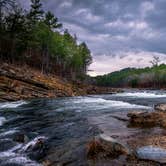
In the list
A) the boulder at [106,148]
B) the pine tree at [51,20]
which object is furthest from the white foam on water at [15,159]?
the pine tree at [51,20]

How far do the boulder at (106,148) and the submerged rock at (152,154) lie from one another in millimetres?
427

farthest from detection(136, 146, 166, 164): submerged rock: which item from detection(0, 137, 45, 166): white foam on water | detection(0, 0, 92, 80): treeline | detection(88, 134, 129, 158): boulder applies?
detection(0, 0, 92, 80): treeline

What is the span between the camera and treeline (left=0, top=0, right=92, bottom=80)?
1924 inches

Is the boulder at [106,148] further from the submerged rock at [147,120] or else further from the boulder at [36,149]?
the submerged rock at [147,120]

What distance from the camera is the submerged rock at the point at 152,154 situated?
24.7 ft

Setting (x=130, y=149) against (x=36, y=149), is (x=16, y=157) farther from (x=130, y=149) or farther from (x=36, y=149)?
(x=130, y=149)

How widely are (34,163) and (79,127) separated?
16.7 ft

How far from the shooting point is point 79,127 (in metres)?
13.2

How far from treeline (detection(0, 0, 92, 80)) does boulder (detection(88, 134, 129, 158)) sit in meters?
22.6

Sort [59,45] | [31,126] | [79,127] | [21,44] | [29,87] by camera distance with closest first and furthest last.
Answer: [79,127], [31,126], [29,87], [21,44], [59,45]

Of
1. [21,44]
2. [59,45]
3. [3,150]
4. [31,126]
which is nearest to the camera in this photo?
[3,150]

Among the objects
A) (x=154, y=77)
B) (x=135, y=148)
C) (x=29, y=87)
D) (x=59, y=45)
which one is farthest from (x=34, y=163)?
(x=154, y=77)

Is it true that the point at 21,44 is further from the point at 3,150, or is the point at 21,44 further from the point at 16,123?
the point at 3,150

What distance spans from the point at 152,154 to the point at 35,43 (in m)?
52.4
